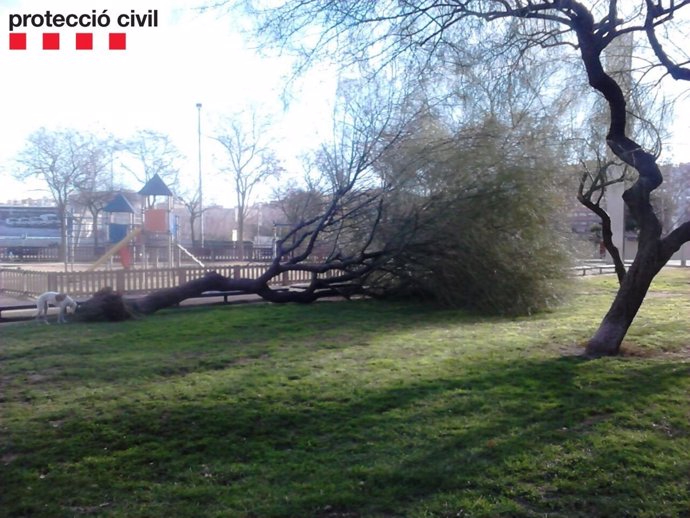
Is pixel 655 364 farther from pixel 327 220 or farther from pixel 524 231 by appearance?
pixel 327 220

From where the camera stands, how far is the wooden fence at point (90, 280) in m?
18.4

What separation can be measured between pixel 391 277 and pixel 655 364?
8.83 meters

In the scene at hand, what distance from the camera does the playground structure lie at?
28.8m

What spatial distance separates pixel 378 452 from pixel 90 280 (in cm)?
1470

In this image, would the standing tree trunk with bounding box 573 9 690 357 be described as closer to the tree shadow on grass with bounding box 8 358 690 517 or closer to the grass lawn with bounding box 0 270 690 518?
the grass lawn with bounding box 0 270 690 518

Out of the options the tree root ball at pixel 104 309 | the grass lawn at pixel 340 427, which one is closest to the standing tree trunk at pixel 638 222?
the grass lawn at pixel 340 427

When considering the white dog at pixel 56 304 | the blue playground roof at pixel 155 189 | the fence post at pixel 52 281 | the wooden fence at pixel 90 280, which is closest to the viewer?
the white dog at pixel 56 304

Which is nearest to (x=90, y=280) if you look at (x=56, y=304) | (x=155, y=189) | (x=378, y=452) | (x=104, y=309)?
(x=56, y=304)

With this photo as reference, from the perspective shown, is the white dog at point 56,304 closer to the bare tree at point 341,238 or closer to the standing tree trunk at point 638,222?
the bare tree at point 341,238

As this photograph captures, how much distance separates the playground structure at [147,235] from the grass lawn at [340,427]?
57.9 feet

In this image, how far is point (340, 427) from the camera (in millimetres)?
6566

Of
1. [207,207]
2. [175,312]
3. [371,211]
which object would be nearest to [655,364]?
[371,211]

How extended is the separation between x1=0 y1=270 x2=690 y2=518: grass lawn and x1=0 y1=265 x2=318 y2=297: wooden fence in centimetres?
715

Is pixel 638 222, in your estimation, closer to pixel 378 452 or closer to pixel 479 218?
pixel 479 218
